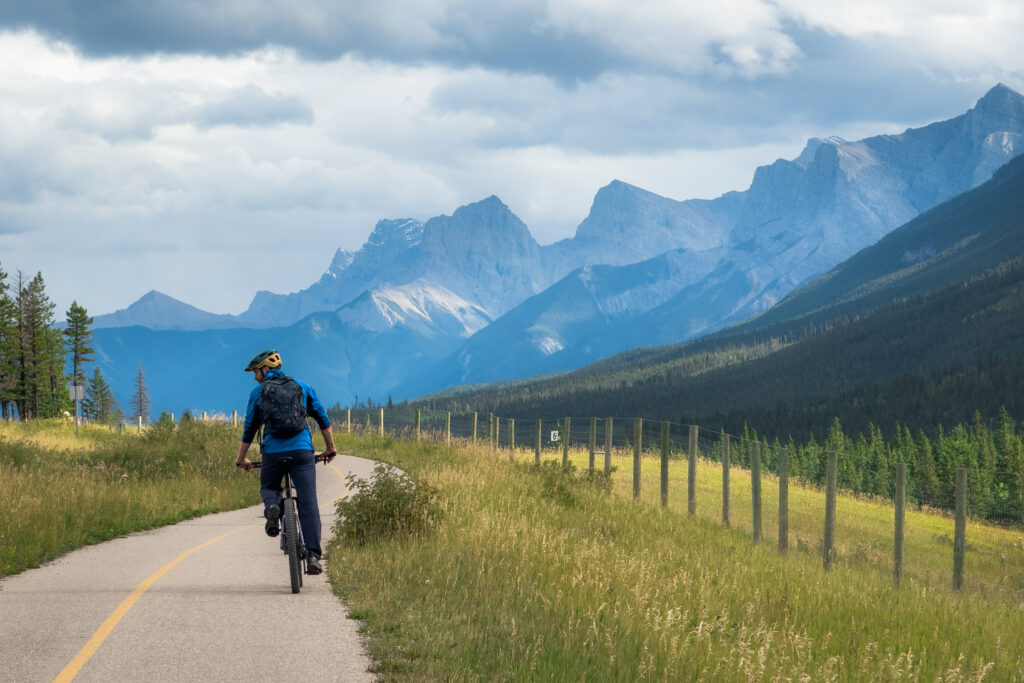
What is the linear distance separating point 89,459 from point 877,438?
96999 mm

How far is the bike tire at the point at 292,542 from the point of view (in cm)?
961

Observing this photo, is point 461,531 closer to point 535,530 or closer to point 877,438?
point 535,530

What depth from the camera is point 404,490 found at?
42.3 ft

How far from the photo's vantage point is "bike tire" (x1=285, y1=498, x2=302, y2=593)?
9.61 metres

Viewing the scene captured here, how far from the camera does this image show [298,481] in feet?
32.1

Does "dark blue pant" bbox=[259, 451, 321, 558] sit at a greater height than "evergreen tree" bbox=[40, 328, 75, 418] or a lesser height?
lesser

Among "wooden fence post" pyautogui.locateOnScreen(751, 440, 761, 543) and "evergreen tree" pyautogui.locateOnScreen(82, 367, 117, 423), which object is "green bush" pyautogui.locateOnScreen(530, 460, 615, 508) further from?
"evergreen tree" pyautogui.locateOnScreen(82, 367, 117, 423)

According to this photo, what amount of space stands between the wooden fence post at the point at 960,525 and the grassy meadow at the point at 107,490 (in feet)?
39.7

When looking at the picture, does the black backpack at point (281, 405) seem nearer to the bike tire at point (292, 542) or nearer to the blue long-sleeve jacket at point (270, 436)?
the blue long-sleeve jacket at point (270, 436)

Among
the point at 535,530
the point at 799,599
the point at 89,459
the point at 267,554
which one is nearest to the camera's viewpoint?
the point at 799,599

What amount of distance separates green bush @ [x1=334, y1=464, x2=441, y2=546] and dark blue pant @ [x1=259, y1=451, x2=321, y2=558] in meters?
2.40

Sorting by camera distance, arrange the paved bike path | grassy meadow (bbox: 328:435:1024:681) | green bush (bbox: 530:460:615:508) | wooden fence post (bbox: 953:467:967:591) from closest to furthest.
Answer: the paved bike path, grassy meadow (bbox: 328:435:1024:681), wooden fence post (bbox: 953:467:967:591), green bush (bbox: 530:460:615:508)

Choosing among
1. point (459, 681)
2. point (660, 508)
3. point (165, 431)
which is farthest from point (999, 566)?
point (165, 431)

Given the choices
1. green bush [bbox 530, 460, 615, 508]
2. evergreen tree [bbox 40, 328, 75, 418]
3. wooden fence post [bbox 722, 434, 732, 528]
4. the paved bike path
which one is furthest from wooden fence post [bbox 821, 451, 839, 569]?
evergreen tree [bbox 40, 328, 75, 418]
